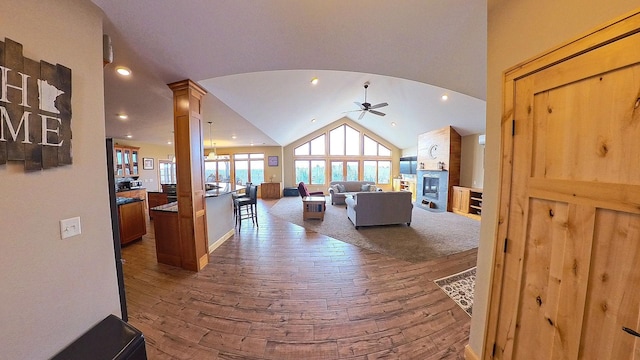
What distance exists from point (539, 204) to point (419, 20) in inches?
57.1

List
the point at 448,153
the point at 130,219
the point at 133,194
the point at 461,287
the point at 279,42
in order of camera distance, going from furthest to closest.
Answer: the point at 448,153 → the point at 133,194 → the point at 130,219 → the point at 461,287 → the point at 279,42

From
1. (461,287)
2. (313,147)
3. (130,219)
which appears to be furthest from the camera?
(313,147)

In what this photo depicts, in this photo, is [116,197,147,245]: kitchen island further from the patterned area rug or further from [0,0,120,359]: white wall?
the patterned area rug

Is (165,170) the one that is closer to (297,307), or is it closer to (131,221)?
(131,221)

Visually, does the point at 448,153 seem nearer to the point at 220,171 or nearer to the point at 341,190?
the point at 341,190

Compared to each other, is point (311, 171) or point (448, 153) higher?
point (448, 153)

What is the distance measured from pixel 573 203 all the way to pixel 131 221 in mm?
5419

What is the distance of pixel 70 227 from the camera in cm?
117

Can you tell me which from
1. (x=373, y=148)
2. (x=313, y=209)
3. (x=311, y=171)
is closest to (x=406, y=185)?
(x=373, y=148)

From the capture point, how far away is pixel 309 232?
439 cm

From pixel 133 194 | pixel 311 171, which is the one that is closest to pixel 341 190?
pixel 311 171


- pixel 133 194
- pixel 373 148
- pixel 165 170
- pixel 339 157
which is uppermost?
pixel 373 148

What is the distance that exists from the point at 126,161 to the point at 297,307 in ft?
25.1

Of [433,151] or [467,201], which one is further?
[433,151]
